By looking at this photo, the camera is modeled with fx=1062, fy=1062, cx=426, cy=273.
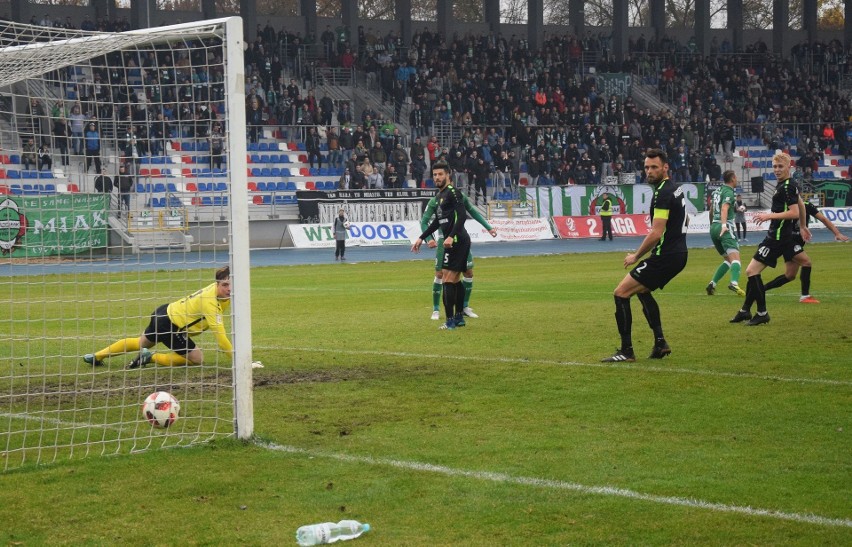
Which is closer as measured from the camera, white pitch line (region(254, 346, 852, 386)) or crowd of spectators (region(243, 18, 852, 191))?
white pitch line (region(254, 346, 852, 386))

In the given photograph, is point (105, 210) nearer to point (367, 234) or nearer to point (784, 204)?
point (784, 204)

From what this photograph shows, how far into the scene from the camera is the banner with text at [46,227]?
11320 mm

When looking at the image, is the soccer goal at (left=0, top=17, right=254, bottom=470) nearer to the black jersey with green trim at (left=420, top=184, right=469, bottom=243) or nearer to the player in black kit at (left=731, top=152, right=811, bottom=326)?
the black jersey with green trim at (left=420, top=184, right=469, bottom=243)

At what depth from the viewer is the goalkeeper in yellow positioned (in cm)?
1014

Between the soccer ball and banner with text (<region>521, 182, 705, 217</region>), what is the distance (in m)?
36.6

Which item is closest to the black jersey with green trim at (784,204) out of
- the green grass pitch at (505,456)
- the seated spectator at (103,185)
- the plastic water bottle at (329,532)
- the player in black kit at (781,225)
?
the player in black kit at (781,225)

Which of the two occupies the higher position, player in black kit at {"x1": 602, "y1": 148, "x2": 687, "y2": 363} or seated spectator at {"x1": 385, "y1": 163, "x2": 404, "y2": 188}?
seated spectator at {"x1": 385, "y1": 163, "x2": 404, "y2": 188}

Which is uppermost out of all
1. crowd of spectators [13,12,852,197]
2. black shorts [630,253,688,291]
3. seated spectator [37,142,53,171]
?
crowd of spectators [13,12,852,197]

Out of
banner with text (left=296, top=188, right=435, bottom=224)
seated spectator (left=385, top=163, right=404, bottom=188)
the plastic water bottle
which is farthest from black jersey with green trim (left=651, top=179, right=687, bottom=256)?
seated spectator (left=385, top=163, right=404, bottom=188)

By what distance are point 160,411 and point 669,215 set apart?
18.6 feet

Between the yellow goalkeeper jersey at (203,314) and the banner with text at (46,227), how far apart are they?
110cm

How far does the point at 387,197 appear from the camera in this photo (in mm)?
41219

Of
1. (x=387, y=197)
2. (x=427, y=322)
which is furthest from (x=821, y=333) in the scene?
(x=387, y=197)

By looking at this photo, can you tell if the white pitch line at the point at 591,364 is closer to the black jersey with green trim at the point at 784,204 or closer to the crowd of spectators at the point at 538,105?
the black jersey with green trim at the point at 784,204
